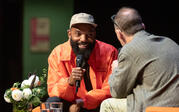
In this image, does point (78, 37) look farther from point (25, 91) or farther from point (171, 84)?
point (171, 84)

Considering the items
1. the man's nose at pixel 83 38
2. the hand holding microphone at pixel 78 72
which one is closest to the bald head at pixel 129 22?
the hand holding microphone at pixel 78 72

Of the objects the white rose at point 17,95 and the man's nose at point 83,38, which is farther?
the man's nose at point 83,38

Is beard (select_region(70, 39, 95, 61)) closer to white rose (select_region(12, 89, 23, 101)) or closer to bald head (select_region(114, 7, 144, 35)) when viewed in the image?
bald head (select_region(114, 7, 144, 35))

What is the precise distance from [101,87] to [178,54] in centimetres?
112

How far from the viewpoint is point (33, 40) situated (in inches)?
165

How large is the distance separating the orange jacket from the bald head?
2.63 ft

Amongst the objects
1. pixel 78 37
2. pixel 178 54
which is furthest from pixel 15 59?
pixel 178 54

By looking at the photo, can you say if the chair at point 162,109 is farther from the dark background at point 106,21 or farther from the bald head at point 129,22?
the dark background at point 106,21

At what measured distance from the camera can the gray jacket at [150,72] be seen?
8.29ft

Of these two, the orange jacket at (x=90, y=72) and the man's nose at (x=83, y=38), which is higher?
the man's nose at (x=83, y=38)

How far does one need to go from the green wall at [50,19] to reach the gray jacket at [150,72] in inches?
68.0

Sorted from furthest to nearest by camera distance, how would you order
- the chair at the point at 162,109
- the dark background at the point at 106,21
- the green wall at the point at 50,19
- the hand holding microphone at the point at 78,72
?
the green wall at the point at 50,19
the dark background at the point at 106,21
the hand holding microphone at the point at 78,72
the chair at the point at 162,109

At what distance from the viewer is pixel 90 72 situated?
11.5 feet

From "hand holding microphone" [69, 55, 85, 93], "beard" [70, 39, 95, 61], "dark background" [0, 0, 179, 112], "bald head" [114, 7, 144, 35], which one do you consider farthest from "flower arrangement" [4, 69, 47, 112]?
"dark background" [0, 0, 179, 112]
